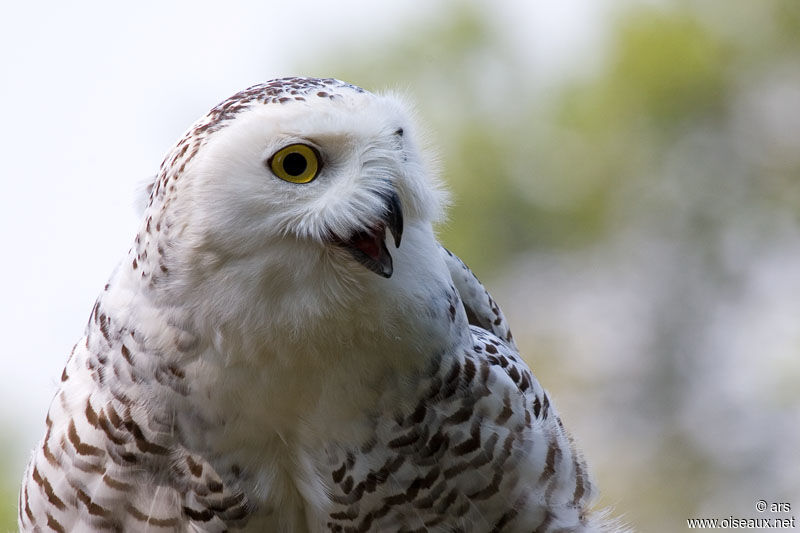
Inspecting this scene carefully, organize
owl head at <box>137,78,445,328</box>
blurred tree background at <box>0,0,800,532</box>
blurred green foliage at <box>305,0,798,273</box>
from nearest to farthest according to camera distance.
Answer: owl head at <box>137,78,445,328</box>, blurred tree background at <box>0,0,800,532</box>, blurred green foliage at <box>305,0,798,273</box>

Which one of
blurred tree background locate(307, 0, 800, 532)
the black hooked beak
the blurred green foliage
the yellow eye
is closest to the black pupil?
the yellow eye

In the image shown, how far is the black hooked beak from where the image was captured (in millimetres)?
1791

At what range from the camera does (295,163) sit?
1.81 m

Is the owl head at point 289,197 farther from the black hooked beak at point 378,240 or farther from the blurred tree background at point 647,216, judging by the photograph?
the blurred tree background at point 647,216

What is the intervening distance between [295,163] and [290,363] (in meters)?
0.43

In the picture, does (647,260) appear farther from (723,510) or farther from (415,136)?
(415,136)

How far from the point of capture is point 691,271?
11.8 m

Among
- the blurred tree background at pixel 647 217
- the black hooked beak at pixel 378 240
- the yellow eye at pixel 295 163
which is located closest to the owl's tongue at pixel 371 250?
the black hooked beak at pixel 378 240

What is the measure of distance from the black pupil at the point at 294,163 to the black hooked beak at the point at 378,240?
0.16m

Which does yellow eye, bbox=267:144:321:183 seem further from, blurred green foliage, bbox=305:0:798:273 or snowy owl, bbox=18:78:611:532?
blurred green foliage, bbox=305:0:798:273

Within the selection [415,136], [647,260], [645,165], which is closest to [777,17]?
[645,165]

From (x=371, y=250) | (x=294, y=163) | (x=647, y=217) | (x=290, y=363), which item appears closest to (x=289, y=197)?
(x=294, y=163)

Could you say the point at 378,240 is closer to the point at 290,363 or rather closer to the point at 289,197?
the point at 289,197

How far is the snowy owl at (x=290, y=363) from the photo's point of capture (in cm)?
181
